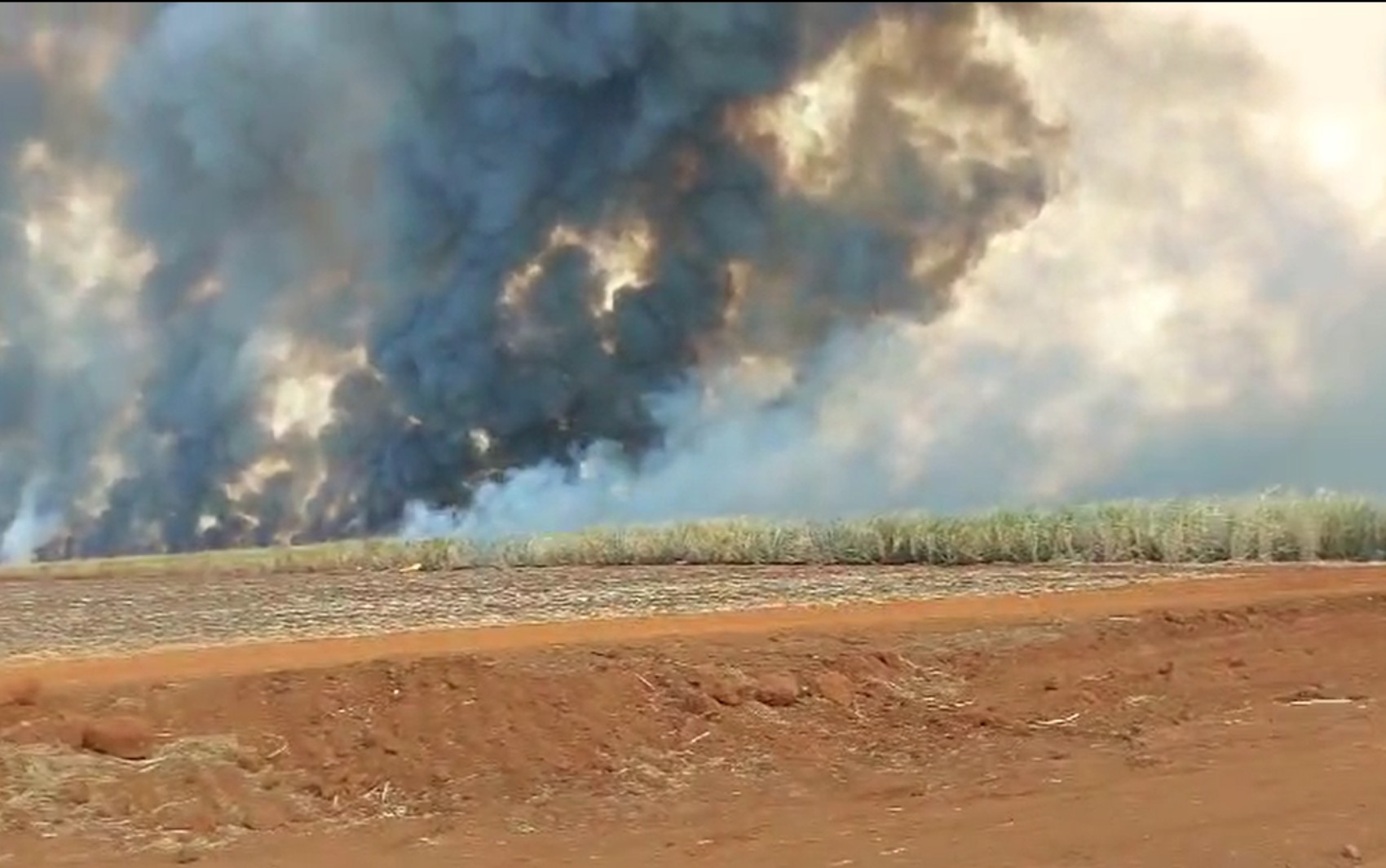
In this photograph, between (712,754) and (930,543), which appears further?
(930,543)

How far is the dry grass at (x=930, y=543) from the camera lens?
104 ft

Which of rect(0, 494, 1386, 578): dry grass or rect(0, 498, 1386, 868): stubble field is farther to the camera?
rect(0, 494, 1386, 578): dry grass

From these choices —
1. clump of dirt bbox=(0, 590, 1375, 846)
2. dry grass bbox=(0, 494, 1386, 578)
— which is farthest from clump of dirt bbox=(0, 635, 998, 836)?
dry grass bbox=(0, 494, 1386, 578)

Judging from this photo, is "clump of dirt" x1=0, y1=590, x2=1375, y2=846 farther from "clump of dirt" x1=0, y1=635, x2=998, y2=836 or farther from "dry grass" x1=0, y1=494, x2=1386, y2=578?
"dry grass" x1=0, y1=494, x2=1386, y2=578

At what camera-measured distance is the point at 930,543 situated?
36312 millimetres

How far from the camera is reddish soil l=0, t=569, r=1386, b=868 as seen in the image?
9664mm

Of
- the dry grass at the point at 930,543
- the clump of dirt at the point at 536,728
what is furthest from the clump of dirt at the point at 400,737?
the dry grass at the point at 930,543

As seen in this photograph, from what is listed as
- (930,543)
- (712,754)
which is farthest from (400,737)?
(930,543)

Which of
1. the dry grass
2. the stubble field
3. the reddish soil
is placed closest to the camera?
the reddish soil

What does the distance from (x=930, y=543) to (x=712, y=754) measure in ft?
81.9

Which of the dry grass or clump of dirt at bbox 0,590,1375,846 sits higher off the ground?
the dry grass

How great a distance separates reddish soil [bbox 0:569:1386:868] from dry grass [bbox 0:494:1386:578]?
16331mm

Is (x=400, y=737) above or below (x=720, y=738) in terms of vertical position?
above

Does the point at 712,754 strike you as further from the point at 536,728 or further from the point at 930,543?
the point at 930,543
